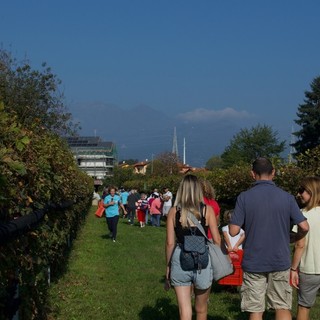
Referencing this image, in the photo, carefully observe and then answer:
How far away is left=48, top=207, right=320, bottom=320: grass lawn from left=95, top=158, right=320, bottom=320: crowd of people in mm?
1735

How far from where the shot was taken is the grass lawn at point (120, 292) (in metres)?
8.16

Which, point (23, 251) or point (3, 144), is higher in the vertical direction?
point (3, 144)

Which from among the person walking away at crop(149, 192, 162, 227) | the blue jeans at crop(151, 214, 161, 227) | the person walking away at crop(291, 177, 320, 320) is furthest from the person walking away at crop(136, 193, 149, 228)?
the person walking away at crop(291, 177, 320, 320)

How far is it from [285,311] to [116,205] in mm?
13290

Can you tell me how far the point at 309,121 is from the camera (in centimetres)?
6325

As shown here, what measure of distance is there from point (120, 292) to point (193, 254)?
3.99 meters

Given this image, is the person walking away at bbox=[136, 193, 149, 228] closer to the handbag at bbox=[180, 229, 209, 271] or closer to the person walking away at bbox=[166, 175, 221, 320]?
the person walking away at bbox=[166, 175, 221, 320]

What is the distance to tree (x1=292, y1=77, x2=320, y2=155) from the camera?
62719mm

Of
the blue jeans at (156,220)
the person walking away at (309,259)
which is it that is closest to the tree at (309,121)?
the blue jeans at (156,220)

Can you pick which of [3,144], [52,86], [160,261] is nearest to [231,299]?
[160,261]

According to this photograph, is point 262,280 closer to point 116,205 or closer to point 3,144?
point 3,144

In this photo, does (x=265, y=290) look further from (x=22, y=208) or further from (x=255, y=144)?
(x=255, y=144)

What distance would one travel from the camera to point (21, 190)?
522 cm

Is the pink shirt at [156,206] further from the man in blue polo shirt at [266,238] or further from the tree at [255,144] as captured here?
the tree at [255,144]
